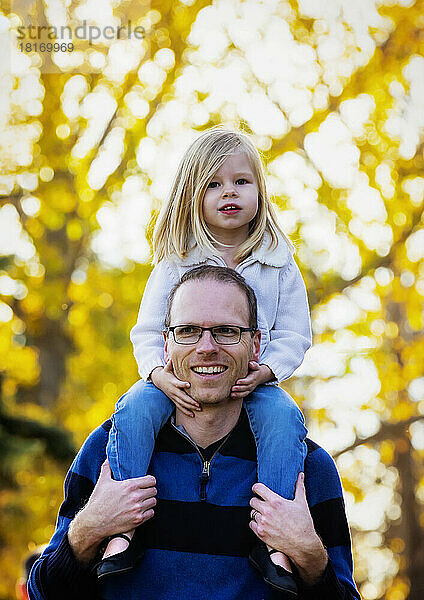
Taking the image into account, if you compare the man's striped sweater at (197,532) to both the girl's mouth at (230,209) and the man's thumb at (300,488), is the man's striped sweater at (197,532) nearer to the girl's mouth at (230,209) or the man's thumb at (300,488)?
the man's thumb at (300,488)

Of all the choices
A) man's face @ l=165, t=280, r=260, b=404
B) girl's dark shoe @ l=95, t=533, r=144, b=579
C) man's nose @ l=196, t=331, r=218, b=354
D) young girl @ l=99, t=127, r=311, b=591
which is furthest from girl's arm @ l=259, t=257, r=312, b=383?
girl's dark shoe @ l=95, t=533, r=144, b=579

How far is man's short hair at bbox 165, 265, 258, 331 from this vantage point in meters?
2.50

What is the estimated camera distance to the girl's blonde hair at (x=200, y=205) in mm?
2740

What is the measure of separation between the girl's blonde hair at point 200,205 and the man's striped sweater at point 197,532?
0.60 meters

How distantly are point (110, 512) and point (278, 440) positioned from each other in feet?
1.63

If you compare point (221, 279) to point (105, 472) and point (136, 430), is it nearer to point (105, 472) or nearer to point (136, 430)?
point (136, 430)

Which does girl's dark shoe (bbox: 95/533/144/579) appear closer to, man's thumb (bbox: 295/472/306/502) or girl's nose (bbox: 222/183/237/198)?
man's thumb (bbox: 295/472/306/502)

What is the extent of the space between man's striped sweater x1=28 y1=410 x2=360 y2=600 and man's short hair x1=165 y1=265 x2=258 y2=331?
0.31 m

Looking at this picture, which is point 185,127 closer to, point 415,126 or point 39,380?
point 415,126

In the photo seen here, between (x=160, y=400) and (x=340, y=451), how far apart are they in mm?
6156

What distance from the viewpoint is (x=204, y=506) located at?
2.36 metres

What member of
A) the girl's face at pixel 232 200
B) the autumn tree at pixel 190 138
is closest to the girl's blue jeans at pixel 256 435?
the girl's face at pixel 232 200

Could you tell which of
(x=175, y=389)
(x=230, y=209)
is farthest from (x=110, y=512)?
(x=230, y=209)

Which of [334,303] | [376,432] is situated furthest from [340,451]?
[334,303]
